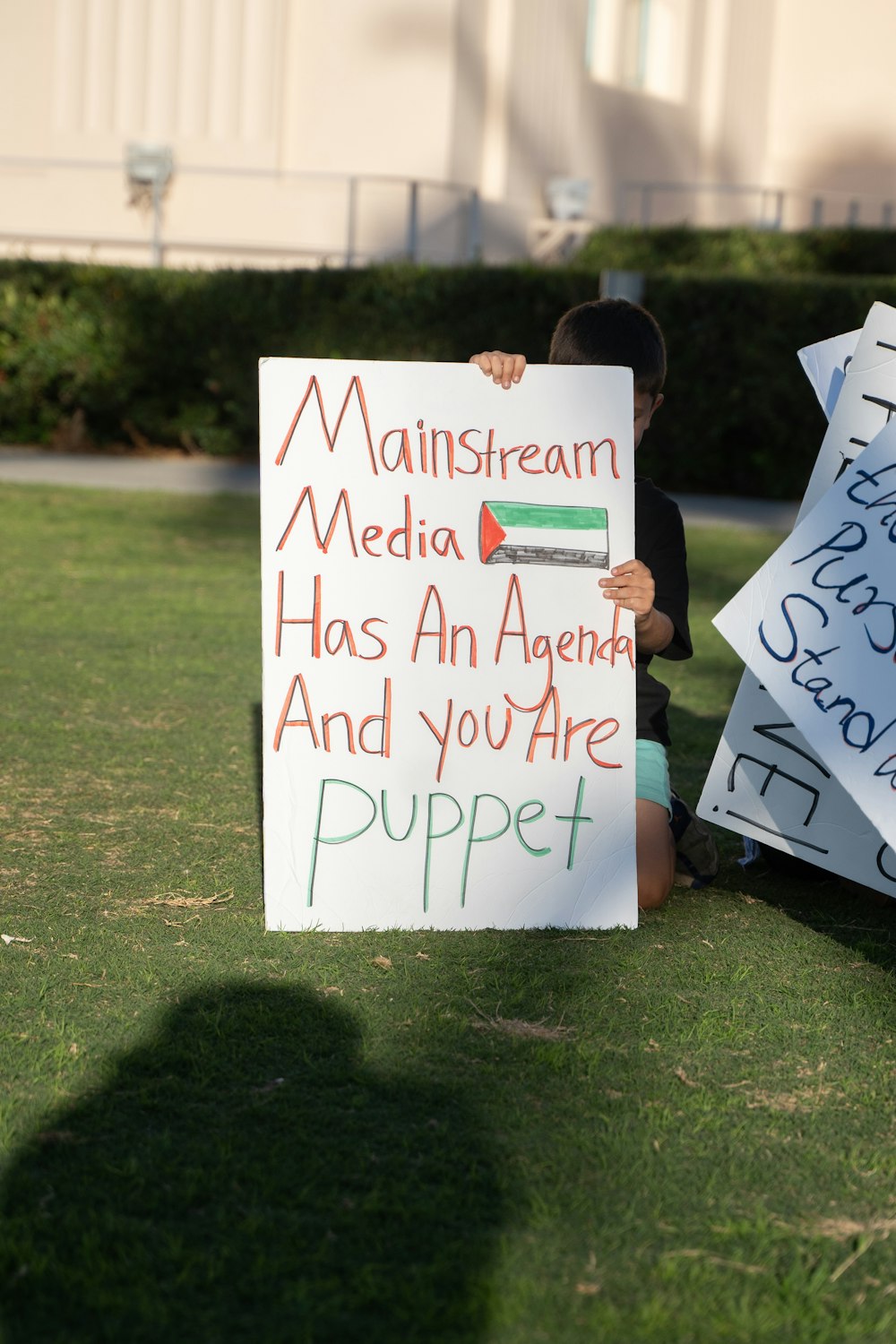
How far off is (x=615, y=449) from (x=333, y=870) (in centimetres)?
101

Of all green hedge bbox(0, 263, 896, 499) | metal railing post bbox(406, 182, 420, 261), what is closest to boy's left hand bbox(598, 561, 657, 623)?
green hedge bbox(0, 263, 896, 499)

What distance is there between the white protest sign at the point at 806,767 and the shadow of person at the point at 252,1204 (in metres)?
1.13

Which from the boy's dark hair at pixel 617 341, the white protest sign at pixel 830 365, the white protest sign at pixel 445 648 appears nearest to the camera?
the white protest sign at pixel 445 648

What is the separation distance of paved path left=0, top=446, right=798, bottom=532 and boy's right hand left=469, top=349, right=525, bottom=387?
742 cm

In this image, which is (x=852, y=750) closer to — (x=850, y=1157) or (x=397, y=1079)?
(x=850, y=1157)

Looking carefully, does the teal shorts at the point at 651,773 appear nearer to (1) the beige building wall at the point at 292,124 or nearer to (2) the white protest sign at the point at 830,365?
(2) the white protest sign at the point at 830,365

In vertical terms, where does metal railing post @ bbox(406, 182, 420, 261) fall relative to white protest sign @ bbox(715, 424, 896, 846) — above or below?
above

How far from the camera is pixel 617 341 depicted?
10.8 ft

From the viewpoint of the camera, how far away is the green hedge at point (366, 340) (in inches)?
453

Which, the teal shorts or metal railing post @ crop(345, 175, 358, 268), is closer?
the teal shorts

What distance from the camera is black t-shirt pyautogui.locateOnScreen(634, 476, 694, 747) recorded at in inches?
130

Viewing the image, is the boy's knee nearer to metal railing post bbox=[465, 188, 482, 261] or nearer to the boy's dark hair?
the boy's dark hair

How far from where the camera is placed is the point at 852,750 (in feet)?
8.87

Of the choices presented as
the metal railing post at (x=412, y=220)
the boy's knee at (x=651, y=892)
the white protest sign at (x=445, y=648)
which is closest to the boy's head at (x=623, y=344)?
the white protest sign at (x=445, y=648)
